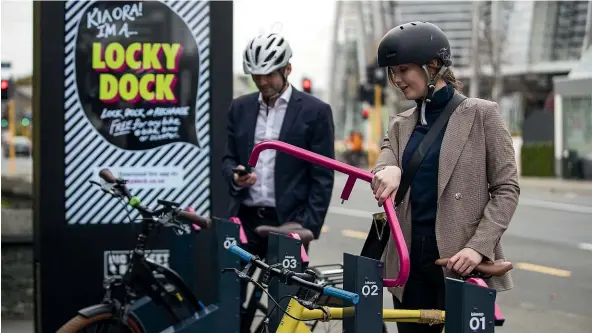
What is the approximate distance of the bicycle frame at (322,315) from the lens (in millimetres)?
3215

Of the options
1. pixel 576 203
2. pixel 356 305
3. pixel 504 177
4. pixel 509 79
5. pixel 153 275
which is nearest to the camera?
pixel 356 305

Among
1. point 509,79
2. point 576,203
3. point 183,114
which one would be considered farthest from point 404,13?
point 183,114

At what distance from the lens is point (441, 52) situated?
347cm

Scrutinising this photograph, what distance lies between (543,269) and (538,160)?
1883 cm

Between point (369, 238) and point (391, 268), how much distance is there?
Answer: 144 mm

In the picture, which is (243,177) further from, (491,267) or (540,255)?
(540,255)

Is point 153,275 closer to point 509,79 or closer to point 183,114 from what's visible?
point 183,114

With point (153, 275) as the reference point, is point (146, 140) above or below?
above

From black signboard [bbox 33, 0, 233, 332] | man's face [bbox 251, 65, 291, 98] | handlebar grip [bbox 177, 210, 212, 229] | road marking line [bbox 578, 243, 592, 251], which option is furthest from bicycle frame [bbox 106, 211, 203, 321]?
road marking line [bbox 578, 243, 592, 251]

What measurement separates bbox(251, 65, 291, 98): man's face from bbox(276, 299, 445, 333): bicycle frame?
1.99 m

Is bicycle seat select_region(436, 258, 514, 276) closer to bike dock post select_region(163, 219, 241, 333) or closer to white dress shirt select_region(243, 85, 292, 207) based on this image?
bike dock post select_region(163, 219, 241, 333)

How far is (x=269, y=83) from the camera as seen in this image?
5.12 metres

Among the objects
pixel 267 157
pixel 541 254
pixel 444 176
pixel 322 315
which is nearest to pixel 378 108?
pixel 541 254

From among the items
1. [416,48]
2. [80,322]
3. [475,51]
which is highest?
[475,51]
